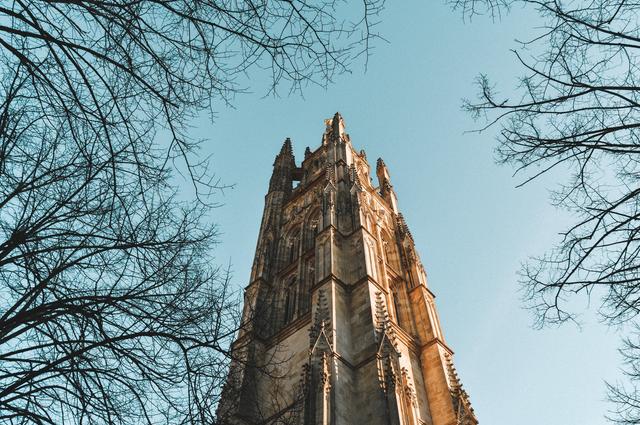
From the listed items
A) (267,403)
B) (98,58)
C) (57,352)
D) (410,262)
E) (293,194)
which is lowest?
(57,352)

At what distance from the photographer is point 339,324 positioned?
46.3ft

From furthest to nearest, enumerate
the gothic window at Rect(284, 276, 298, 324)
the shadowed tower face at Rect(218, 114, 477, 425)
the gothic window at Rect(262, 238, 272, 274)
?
the gothic window at Rect(262, 238, 272, 274)
the gothic window at Rect(284, 276, 298, 324)
the shadowed tower face at Rect(218, 114, 477, 425)

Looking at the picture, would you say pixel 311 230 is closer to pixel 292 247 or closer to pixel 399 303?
pixel 292 247

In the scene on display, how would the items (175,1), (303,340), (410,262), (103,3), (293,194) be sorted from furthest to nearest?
(293,194) < (410,262) < (303,340) < (175,1) < (103,3)

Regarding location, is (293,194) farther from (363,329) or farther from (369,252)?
(363,329)

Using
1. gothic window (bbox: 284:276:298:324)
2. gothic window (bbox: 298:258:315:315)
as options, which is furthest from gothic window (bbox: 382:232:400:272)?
gothic window (bbox: 284:276:298:324)

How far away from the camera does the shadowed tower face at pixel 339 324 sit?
10.9 metres

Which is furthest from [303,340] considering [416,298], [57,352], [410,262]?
[57,352]

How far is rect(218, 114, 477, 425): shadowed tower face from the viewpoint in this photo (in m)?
10.9

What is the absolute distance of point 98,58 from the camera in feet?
13.7

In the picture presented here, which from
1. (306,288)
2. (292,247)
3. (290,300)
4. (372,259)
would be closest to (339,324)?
(372,259)

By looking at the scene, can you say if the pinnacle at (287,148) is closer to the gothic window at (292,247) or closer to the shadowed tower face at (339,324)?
the shadowed tower face at (339,324)

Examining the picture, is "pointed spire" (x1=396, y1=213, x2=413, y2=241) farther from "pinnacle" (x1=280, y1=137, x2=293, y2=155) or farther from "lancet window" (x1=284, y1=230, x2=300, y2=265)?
"pinnacle" (x1=280, y1=137, x2=293, y2=155)

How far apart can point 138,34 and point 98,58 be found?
417mm
